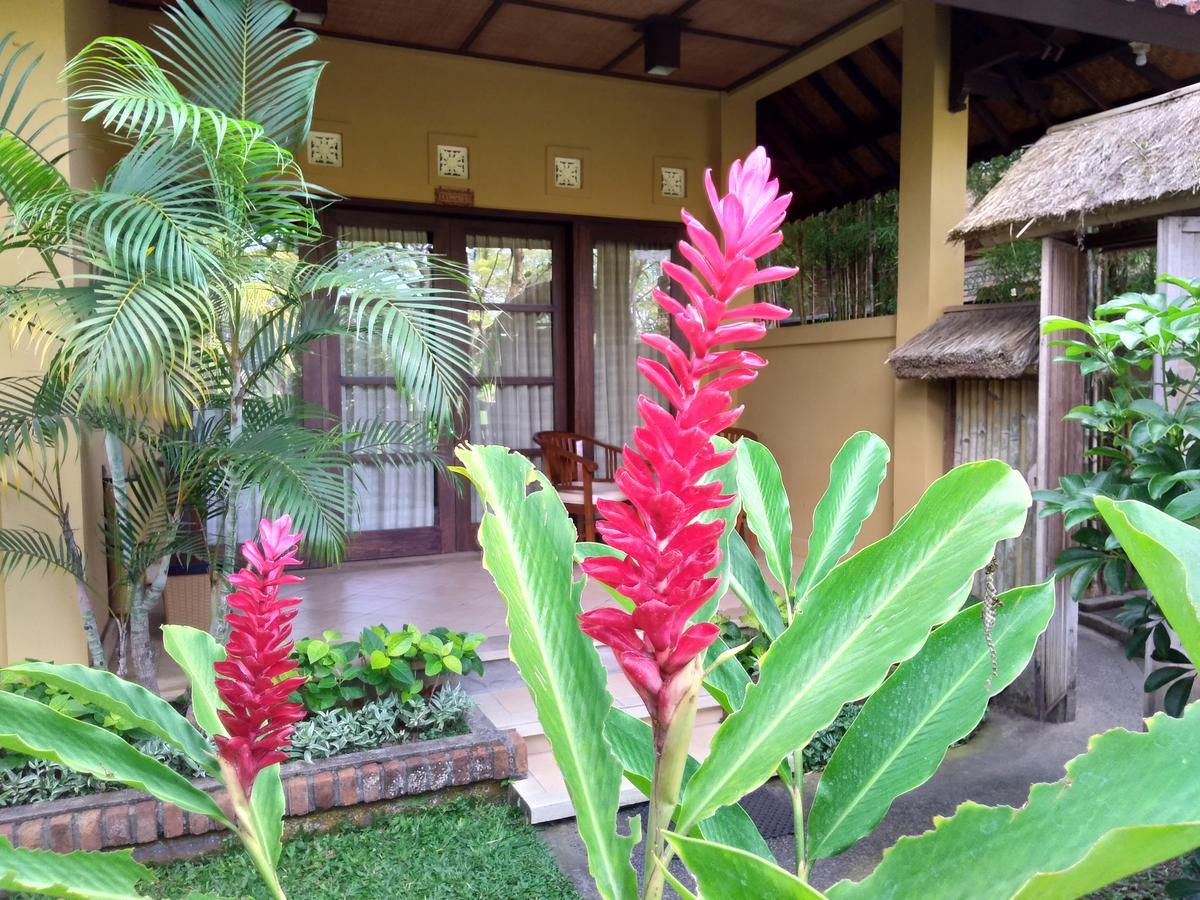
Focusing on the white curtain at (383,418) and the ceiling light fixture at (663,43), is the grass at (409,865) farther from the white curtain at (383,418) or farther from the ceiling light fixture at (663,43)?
the ceiling light fixture at (663,43)

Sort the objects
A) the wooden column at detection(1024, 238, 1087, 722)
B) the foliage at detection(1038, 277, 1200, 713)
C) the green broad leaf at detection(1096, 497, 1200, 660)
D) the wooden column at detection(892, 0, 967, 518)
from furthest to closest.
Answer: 1. the wooden column at detection(892, 0, 967, 518)
2. the wooden column at detection(1024, 238, 1087, 722)
3. the foliage at detection(1038, 277, 1200, 713)
4. the green broad leaf at detection(1096, 497, 1200, 660)

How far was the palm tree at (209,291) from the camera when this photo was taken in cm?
230

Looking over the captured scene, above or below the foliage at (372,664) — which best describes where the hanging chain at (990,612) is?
above

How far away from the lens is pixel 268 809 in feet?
2.70

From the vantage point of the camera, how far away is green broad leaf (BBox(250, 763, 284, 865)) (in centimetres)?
79

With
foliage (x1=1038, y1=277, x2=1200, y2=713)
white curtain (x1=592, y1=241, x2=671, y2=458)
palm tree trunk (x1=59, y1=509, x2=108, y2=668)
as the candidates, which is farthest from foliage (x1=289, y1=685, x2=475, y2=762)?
white curtain (x1=592, y1=241, x2=671, y2=458)

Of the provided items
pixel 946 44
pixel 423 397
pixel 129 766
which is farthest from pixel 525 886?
pixel 946 44

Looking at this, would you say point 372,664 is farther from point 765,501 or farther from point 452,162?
point 452,162

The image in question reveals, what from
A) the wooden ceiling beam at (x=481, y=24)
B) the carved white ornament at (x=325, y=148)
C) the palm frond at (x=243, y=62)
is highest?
the wooden ceiling beam at (x=481, y=24)

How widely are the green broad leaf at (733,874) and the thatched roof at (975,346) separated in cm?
372

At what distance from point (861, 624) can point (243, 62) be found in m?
2.95

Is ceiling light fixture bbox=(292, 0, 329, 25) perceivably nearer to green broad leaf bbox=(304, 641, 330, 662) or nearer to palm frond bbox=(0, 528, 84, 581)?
palm frond bbox=(0, 528, 84, 581)

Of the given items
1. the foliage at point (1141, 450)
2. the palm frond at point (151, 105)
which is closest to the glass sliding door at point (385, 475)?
the palm frond at point (151, 105)

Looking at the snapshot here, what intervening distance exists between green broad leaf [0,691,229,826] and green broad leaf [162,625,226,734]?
10 cm
